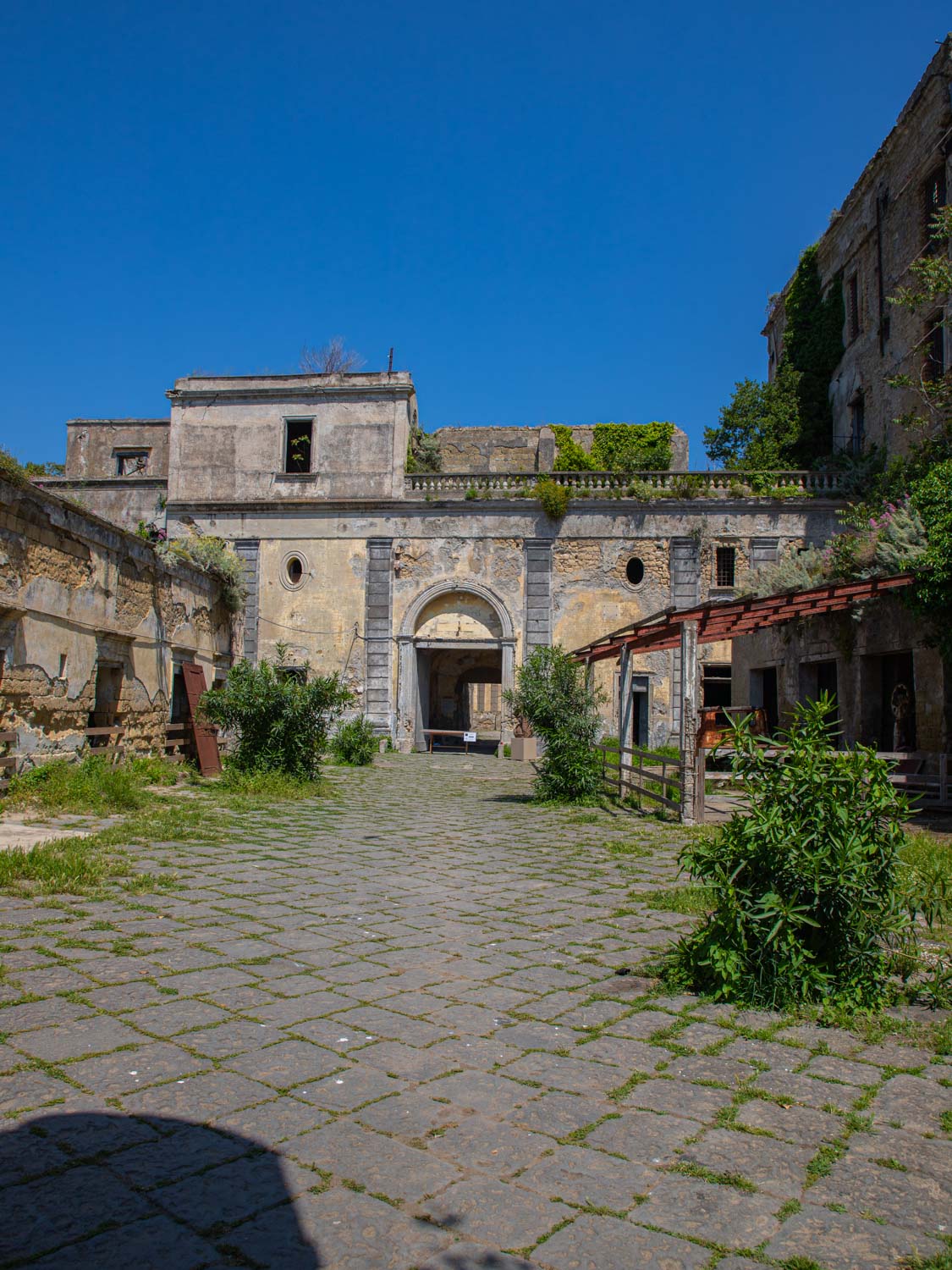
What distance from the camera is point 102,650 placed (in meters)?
13.0

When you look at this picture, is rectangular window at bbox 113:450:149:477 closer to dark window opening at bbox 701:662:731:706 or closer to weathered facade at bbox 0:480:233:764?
weathered facade at bbox 0:480:233:764

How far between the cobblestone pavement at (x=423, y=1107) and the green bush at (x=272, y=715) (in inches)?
300

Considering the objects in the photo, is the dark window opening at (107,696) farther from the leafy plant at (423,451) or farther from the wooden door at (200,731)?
the leafy plant at (423,451)

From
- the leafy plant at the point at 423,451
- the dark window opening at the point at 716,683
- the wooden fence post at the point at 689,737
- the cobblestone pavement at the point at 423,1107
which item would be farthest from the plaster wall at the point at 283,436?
the cobblestone pavement at the point at 423,1107

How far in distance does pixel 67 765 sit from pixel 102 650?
79.8 inches

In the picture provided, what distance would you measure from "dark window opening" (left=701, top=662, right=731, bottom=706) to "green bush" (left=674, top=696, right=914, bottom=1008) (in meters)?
19.6

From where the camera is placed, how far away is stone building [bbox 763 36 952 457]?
749 inches

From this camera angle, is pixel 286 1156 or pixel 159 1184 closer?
pixel 159 1184

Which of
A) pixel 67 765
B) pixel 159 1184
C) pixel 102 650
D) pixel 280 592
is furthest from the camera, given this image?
pixel 280 592

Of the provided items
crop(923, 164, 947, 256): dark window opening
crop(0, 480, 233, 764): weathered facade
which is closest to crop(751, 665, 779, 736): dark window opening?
crop(923, 164, 947, 256): dark window opening

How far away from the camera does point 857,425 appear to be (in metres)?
24.1

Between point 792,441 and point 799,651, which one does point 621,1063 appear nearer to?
point 799,651

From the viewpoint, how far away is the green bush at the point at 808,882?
4301mm

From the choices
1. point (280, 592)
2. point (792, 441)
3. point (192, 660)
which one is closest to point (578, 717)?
point (192, 660)
